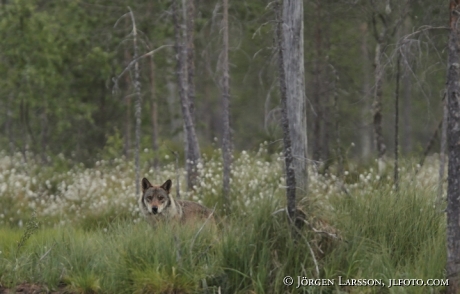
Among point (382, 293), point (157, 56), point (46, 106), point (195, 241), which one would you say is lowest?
point (382, 293)

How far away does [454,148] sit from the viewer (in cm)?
768

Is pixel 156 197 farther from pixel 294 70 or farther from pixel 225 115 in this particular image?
pixel 225 115

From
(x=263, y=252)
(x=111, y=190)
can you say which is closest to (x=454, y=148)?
(x=263, y=252)

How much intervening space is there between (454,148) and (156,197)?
172 inches

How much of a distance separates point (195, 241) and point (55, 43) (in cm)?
1253

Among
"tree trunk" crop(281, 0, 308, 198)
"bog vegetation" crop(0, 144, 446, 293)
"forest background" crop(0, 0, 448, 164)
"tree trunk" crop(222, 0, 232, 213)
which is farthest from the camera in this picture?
"forest background" crop(0, 0, 448, 164)

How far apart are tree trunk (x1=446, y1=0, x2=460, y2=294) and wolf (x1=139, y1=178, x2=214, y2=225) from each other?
11.3ft

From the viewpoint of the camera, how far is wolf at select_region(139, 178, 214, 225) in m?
10.0

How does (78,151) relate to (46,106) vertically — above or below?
below

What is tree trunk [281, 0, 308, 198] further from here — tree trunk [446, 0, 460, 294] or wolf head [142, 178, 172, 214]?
tree trunk [446, 0, 460, 294]

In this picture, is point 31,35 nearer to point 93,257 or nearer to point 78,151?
point 78,151

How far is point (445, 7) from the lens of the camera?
13781 mm

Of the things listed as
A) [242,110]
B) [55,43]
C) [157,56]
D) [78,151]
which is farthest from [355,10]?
[242,110]

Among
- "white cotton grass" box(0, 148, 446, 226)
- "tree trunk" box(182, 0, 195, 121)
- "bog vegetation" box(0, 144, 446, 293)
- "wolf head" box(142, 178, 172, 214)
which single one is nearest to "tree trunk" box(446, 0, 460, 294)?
"bog vegetation" box(0, 144, 446, 293)
